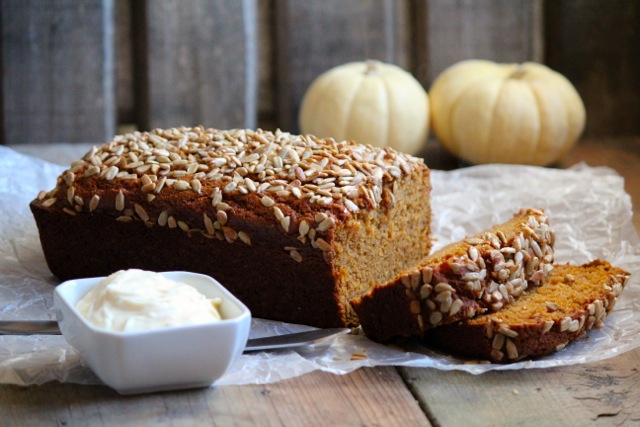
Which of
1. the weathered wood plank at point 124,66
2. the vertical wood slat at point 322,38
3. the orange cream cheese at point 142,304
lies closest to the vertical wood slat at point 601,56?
the vertical wood slat at point 322,38

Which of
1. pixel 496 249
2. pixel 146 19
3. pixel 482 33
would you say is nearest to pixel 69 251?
pixel 496 249

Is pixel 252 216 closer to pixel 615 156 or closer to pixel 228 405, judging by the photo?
pixel 228 405

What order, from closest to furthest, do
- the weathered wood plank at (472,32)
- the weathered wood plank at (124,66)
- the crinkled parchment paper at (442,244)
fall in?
the crinkled parchment paper at (442,244) → the weathered wood plank at (124,66) → the weathered wood plank at (472,32)

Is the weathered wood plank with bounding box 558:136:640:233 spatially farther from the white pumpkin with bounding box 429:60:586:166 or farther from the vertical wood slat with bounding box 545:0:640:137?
the white pumpkin with bounding box 429:60:586:166

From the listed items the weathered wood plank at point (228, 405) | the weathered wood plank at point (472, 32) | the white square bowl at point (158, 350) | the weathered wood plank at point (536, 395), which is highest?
the weathered wood plank at point (472, 32)

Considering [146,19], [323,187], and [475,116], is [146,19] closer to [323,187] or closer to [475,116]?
[475,116]

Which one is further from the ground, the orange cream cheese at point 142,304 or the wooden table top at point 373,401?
the orange cream cheese at point 142,304

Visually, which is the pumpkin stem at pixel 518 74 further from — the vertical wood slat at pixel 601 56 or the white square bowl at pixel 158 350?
the white square bowl at pixel 158 350
